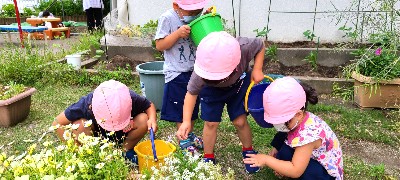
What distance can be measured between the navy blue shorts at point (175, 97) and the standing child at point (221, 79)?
12.7 inches

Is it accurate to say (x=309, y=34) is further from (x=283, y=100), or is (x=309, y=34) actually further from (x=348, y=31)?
(x=283, y=100)

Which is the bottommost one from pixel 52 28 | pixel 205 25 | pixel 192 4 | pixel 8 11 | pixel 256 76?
pixel 256 76

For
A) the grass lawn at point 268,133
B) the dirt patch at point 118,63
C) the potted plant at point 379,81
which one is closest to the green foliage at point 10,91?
the grass lawn at point 268,133

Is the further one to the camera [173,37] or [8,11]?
[8,11]

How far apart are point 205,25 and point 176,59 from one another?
505 mm

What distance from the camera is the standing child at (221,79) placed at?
216cm

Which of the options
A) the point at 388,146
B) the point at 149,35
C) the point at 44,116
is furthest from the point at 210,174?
the point at 149,35

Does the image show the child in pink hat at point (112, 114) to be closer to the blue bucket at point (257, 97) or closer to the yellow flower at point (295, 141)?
the blue bucket at point (257, 97)

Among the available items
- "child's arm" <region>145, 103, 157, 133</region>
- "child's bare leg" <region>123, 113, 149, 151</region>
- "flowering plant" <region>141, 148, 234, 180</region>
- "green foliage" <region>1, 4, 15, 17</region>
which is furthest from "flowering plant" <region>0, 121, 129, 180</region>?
"green foliage" <region>1, 4, 15, 17</region>

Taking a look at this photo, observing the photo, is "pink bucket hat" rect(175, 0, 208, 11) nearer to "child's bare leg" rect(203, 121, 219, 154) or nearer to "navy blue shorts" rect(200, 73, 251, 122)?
"navy blue shorts" rect(200, 73, 251, 122)

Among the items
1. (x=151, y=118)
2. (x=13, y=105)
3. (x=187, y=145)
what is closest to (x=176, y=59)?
(x=151, y=118)

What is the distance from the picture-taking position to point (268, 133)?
10.7ft

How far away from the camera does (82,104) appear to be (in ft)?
8.45

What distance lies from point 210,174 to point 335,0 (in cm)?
414
